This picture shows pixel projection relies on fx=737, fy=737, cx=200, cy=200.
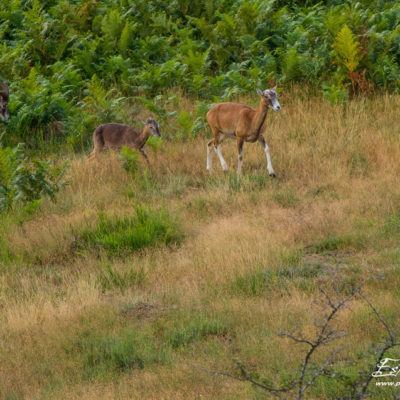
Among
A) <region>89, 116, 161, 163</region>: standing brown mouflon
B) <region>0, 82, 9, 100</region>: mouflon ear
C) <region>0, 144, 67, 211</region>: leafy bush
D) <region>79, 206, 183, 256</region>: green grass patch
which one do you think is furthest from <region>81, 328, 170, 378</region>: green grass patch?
<region>0, 82, 9, 100</region>: mouflon ear

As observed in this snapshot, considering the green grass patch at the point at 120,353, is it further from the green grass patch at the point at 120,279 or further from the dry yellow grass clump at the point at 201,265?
the green grass patch at the point at 120,279

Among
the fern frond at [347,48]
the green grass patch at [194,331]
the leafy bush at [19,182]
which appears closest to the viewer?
the green grass patch at [194,331]

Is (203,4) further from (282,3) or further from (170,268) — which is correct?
(170,268)

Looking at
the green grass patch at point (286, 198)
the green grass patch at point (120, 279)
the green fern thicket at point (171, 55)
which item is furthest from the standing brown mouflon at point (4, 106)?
the green grass patch at point (120, 279)

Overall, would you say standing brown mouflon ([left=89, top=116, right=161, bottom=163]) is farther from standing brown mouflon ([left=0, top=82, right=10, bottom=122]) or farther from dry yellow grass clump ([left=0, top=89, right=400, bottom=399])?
standing brown mouflon ([left=0, top=82, right=10, bottom=122])

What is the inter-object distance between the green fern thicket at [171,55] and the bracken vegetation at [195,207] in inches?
2.0

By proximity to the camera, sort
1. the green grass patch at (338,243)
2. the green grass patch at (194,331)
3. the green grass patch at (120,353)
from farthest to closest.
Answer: the green grass patch at (338,243) < the green grass patch at (194,331) < the green grass patch at (120,353)

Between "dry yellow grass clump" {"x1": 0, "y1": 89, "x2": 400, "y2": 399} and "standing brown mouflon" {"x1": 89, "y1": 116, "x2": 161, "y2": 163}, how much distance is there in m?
0.26

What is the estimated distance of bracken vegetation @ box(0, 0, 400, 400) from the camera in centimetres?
644

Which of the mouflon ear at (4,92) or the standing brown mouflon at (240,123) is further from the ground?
the mouflon ear at (4,92)

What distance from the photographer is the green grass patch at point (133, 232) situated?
9.50m

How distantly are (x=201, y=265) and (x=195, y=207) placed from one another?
2502 mm

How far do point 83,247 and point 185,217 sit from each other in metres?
1.63

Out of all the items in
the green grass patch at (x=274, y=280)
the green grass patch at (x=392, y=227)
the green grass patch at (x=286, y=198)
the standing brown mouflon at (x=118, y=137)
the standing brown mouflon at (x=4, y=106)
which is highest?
the standing brown mouflon at (x=4, y=106)
